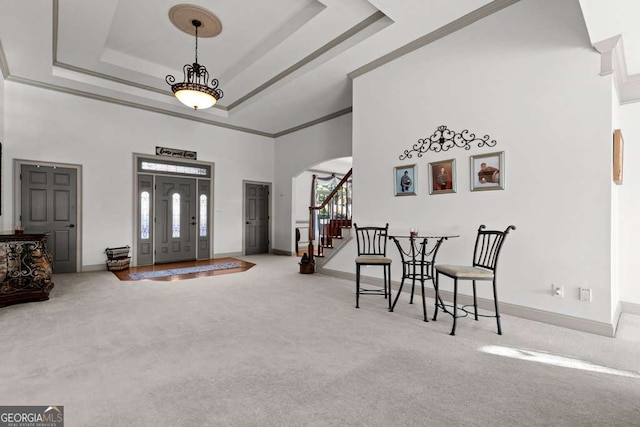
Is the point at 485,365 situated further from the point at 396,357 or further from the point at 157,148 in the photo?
the point at 157,148

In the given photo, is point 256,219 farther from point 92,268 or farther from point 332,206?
point 92,268

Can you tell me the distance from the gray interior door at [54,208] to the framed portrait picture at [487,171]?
7.26 metres

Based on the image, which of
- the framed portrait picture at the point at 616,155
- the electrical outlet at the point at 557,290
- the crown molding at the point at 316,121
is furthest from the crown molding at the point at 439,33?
the electrical outlet at the point at 557,290

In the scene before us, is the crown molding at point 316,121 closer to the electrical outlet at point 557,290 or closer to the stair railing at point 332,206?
the stair railing at point 332,206

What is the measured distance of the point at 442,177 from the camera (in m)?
4.16

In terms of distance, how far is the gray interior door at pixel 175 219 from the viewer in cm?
713

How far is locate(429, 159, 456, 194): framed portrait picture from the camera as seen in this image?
4.04 meters

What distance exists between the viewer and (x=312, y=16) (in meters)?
4.18

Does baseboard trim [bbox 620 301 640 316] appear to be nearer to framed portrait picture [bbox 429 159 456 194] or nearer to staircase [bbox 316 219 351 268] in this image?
framed portrait picture [bbox 429 159 456 194]

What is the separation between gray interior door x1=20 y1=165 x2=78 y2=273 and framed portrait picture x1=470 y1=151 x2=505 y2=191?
726 centimetres

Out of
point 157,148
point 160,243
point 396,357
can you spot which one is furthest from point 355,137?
point 160,243

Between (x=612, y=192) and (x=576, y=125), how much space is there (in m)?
0.77

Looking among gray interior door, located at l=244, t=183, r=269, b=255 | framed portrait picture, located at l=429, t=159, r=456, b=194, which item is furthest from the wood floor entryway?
framed portrait picture, located at l=429, t=159, r=456, b=194

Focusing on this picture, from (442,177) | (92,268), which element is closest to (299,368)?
(442,177)
